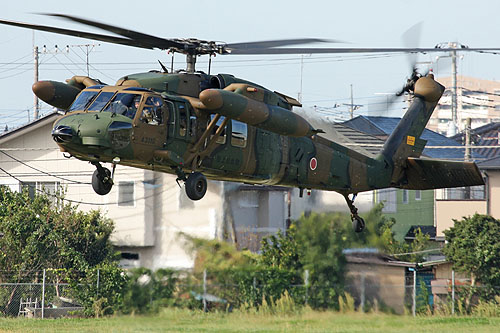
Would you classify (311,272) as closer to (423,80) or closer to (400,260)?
(400,260)

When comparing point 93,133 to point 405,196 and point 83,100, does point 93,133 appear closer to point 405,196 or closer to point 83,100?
point 83,100

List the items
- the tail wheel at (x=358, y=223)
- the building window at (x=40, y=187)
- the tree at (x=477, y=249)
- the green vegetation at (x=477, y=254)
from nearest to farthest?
the tail wheel at (x=358, y=223) → the green vegetation at (x=477, y=254) → the tree at (x=477, y=249) → the building window at (x=40, y=187)

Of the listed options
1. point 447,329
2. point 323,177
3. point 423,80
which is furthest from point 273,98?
point 447,329

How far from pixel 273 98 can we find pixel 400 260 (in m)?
11.6

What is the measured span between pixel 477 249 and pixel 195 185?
18.1m

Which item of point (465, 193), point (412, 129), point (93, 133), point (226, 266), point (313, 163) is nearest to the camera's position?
point (93, 133)

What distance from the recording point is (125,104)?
1762 cm

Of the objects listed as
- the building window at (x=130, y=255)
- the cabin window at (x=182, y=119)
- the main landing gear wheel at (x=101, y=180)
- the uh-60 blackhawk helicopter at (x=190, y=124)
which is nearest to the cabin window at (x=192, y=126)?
the uh-60 blackhawk helicopter at (x=190, y=124)

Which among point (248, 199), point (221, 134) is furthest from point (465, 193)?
point (221, 134)

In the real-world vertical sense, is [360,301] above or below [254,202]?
below

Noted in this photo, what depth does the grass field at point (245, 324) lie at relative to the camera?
20.5m

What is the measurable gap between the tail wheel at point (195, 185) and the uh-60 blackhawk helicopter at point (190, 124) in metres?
0.03

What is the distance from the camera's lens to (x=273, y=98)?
1970 cm

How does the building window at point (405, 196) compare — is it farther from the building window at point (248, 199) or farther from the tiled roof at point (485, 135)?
the building window at point (248, 199)
